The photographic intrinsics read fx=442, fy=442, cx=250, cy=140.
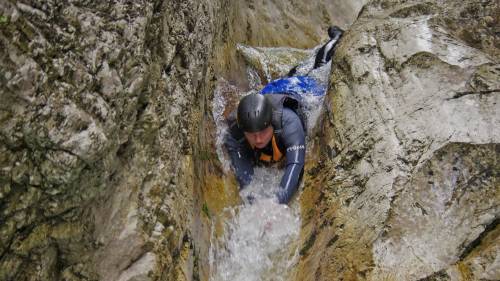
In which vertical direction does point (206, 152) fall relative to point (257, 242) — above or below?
above

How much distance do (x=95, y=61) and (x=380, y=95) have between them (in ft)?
9.00

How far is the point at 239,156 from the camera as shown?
16.1ft

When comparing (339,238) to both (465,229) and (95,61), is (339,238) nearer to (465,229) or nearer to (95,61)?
(465,229)

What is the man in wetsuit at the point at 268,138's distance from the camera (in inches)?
182

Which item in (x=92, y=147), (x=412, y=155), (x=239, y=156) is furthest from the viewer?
(x=239, y=156)

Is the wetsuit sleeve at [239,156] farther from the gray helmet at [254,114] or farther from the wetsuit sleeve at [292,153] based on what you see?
the wetsuit sleeve at [292,153]

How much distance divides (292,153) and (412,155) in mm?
1329

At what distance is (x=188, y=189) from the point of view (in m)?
3.79

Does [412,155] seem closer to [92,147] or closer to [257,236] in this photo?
[257,236]

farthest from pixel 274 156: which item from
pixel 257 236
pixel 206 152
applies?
pixel 257 236

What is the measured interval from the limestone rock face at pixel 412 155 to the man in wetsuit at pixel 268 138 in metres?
0.24

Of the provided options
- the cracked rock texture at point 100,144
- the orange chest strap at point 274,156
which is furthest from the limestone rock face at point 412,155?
the cracked rock texture at point 100,144

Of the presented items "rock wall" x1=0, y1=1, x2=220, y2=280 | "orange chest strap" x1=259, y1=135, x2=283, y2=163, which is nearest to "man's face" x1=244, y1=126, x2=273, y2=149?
"orange chest strap" x1=259, y1=135, x2=283, y2=163

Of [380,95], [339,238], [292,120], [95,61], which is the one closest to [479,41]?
[380,95]
